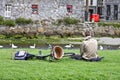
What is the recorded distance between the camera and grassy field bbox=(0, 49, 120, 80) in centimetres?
2078

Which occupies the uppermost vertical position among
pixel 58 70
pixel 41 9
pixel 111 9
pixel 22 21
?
pixel 41 9

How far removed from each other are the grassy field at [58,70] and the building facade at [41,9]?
1687 inches

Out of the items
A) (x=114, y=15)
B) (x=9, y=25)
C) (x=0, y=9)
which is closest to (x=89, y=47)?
(x=9, y=25)

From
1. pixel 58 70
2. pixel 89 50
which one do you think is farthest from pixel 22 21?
pixel 58 70

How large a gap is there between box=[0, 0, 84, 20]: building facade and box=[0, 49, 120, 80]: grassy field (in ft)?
141

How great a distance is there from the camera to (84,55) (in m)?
26.2

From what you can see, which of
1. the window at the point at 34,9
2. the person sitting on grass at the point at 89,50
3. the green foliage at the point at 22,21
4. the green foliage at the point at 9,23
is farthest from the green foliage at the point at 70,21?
the person sitting on grass at the point at 89,50

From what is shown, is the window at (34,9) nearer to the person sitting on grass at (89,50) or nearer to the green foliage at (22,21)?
the green foliage at (22,21)

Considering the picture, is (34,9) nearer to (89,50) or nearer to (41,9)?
(41,9)

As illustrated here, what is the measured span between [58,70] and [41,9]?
4802cm

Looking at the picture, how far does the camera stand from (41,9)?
69875 millimetres

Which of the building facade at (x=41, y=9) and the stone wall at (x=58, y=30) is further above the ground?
the building facade at (x=41, y=9)

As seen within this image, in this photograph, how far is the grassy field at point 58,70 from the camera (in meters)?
20.8

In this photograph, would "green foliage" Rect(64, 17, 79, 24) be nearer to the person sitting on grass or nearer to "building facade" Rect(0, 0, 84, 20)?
"building facade" Rect(0, 0, 84, 20)
